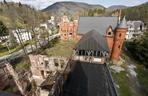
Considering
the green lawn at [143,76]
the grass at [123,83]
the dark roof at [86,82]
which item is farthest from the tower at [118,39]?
the dark roof at [86,82]

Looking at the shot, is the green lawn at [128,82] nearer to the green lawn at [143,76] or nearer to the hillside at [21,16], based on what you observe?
the green lawn at [143,76]

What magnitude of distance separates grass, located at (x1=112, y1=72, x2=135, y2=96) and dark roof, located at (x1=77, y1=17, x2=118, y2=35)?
11.8 meters

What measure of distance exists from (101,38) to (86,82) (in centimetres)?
1593

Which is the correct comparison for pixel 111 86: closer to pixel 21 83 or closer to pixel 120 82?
pixel 120 82

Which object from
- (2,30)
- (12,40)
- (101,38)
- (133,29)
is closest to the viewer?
(101,38)

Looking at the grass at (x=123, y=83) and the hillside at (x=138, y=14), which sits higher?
the hillside at (x=138, y=14)

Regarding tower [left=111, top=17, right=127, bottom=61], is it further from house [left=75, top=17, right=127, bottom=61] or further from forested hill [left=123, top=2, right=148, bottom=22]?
forested hill [left=123, top=2, right=148, bottom=22]

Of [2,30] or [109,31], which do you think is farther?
[2,30]

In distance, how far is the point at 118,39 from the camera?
29.3 meters

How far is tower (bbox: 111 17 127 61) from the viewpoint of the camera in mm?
28359

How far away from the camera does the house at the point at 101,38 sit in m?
22.8

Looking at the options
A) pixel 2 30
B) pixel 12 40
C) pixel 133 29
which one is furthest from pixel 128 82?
pixel 2 30

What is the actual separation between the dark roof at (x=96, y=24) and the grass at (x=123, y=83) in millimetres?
11783

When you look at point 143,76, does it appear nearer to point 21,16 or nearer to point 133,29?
point 21,16
